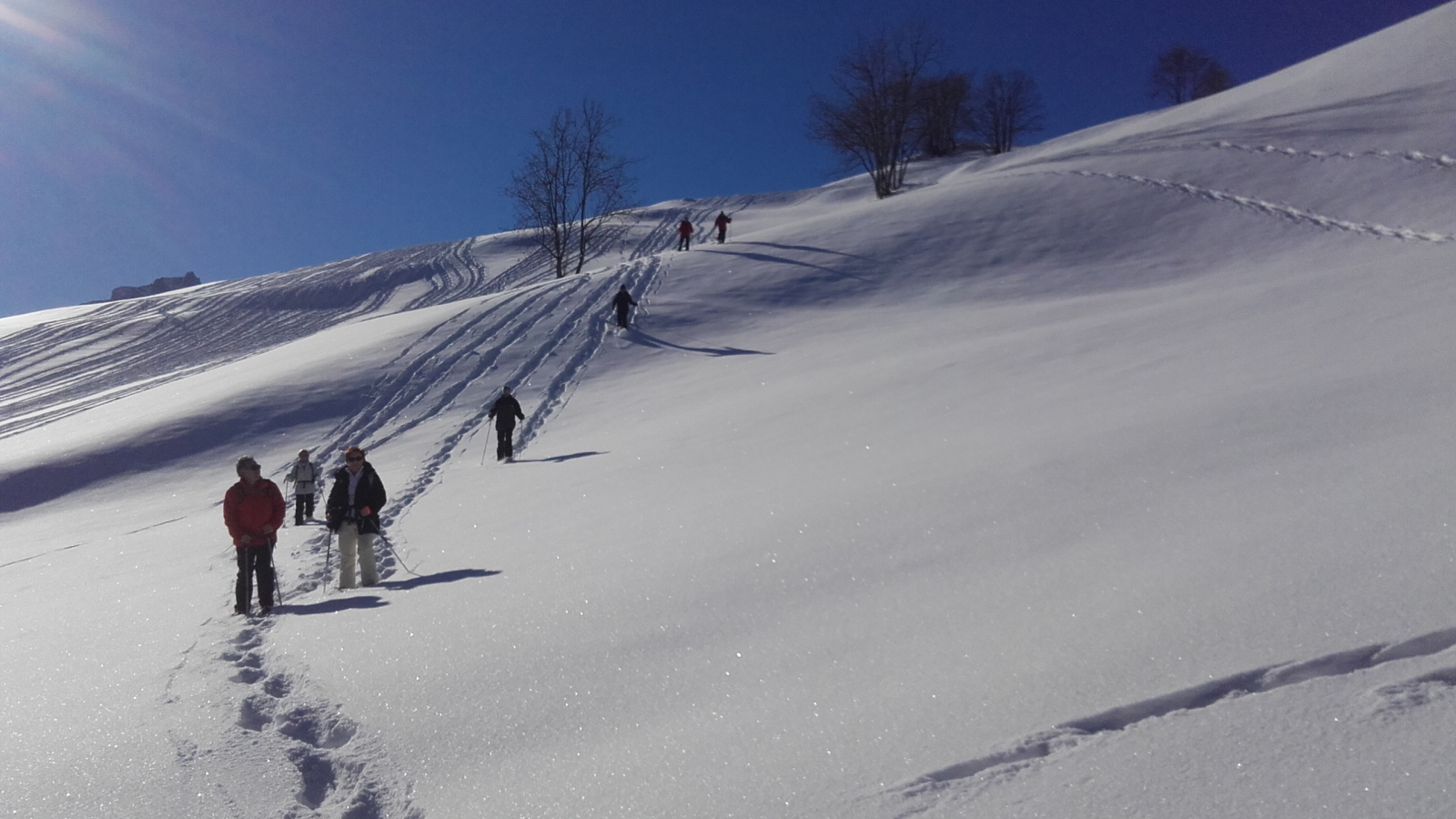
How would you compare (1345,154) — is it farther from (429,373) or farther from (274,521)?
(274,521)

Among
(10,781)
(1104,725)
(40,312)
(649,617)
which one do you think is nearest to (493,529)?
(649,617)

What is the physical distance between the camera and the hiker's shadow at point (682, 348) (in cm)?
1847

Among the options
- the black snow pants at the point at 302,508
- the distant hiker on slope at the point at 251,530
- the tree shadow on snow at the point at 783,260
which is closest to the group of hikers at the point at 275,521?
the distant hiker on slope at the point at 251,530

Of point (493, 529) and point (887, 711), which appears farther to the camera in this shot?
point (493, 529)

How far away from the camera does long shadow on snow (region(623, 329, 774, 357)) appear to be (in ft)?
60.5

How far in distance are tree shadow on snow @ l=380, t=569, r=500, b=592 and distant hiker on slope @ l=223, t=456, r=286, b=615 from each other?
94 centimetres

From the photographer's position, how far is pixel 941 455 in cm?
766

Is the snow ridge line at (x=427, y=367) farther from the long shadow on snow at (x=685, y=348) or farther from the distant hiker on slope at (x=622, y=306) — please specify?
the long shadow on snow at (x=685, y=348)

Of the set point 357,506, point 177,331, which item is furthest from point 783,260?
point 177,331

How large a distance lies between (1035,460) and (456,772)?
15.4 ft

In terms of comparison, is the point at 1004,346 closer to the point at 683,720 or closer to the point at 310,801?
the point at 683,720

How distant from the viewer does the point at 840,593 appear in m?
4.99

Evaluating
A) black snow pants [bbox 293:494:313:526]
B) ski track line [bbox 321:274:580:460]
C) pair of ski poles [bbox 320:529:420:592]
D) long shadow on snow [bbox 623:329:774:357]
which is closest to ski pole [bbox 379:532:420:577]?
pair of ski poles [bbox 320:529:420:592]

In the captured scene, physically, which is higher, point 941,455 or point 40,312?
point 40,312
